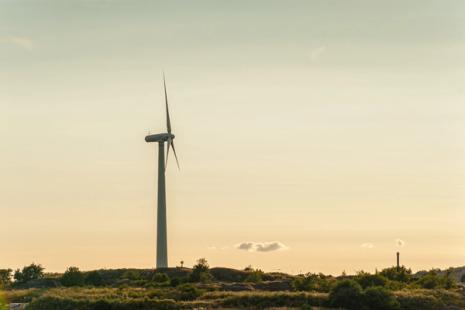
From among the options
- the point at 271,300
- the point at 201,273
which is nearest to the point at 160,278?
the point at 201,273

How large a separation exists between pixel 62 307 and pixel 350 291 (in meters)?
28.2

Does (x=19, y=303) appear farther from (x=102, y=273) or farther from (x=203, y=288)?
(x=102, y=273)

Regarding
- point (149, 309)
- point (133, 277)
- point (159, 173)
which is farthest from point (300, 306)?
point (159, 173)

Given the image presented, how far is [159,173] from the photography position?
493 ft

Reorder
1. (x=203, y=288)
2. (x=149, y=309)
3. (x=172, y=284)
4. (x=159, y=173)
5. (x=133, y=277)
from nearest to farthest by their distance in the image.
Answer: (x=149, y=309) → (x=203, y=288) → (x=172, y=284) → (x=133, y=277) → (x=159, y=173)

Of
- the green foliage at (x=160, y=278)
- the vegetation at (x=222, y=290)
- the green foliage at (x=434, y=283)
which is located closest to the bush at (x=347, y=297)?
the vegetation at (x=222, y=290)

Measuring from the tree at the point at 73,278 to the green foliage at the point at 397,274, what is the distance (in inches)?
1541

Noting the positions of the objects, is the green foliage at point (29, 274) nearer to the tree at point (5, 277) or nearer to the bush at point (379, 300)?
the tree at point (5, 277)

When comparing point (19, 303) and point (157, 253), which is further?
point (157, 253)

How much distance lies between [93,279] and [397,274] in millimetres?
39749

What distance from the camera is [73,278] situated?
138375mm

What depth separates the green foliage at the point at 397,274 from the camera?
133125 millimetres

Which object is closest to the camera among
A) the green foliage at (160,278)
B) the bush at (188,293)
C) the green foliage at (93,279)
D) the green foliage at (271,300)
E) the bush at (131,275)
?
the green foliage at (271,300)

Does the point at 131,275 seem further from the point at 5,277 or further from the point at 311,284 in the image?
the point at 311,284
